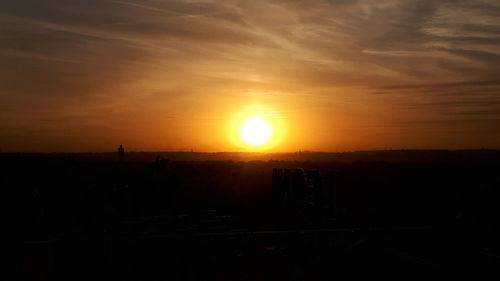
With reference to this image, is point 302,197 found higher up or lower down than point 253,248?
higher up

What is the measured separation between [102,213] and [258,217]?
5.66m

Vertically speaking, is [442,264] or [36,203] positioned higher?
[36,203]

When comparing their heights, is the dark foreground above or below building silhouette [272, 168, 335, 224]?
below

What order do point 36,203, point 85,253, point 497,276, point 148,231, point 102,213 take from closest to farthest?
point 497,276, point 85,253, point 148,231, point 36,203, point 102,213

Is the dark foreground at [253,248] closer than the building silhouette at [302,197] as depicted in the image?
Yes

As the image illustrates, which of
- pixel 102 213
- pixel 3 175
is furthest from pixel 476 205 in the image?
pixel 3 175

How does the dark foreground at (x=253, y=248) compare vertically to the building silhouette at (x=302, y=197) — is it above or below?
below

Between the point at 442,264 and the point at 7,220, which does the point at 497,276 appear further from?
the point at 7,220

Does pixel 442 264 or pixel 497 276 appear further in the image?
pixel 442 264

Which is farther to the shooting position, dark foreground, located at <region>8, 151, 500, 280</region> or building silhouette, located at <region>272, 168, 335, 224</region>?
building silhouette, located at <region>272, 168, 335, 224</region>

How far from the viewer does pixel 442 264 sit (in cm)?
1172

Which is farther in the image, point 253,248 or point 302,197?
point 302,197

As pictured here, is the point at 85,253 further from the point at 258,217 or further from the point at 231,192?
the point at 231,192

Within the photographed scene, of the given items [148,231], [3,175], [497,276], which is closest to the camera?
[497,276]
